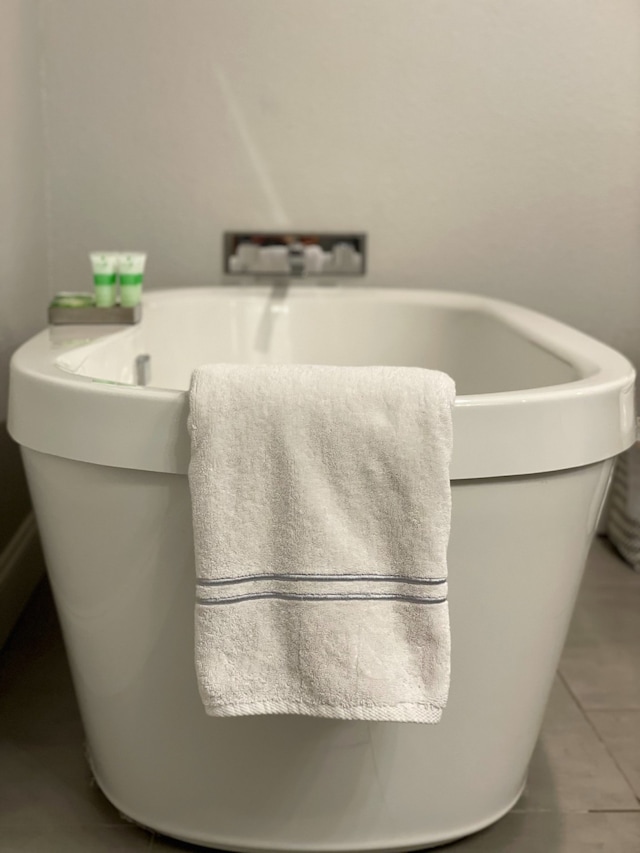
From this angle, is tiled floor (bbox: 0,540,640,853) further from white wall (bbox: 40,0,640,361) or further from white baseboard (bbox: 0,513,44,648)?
white wall (bbox: 40,0,640,361)

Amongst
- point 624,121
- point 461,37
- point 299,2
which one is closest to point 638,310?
point 624,121

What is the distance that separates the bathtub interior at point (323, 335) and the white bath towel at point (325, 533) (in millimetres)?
835

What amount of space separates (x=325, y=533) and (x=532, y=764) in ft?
2.17

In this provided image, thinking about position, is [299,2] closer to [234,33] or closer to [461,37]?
[234,33]

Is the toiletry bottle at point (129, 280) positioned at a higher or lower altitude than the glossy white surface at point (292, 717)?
higher

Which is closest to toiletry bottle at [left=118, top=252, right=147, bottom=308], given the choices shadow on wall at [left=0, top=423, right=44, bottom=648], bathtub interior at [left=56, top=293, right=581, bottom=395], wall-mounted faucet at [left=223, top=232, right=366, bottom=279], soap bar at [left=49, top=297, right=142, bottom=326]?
soap bar at [left=49, top=297, right=142, bottom=326]

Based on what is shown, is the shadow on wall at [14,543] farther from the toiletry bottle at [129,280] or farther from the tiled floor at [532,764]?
the toiletry bottle at [129,280]

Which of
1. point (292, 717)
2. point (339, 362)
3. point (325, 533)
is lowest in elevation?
point (292, 717)

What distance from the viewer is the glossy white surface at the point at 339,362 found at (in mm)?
965

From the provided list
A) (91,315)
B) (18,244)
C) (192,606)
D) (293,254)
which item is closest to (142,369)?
(91,315)

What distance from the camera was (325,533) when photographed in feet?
3.01

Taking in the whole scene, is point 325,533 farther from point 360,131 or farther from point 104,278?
point 360,131

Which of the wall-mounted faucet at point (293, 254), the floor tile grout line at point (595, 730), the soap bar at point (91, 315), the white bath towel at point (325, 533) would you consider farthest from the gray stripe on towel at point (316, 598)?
the wall-mounted faucet at point (293, 254)

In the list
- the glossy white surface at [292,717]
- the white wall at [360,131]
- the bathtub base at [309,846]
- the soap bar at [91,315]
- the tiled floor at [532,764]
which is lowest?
the tiled floor at [532,764]
